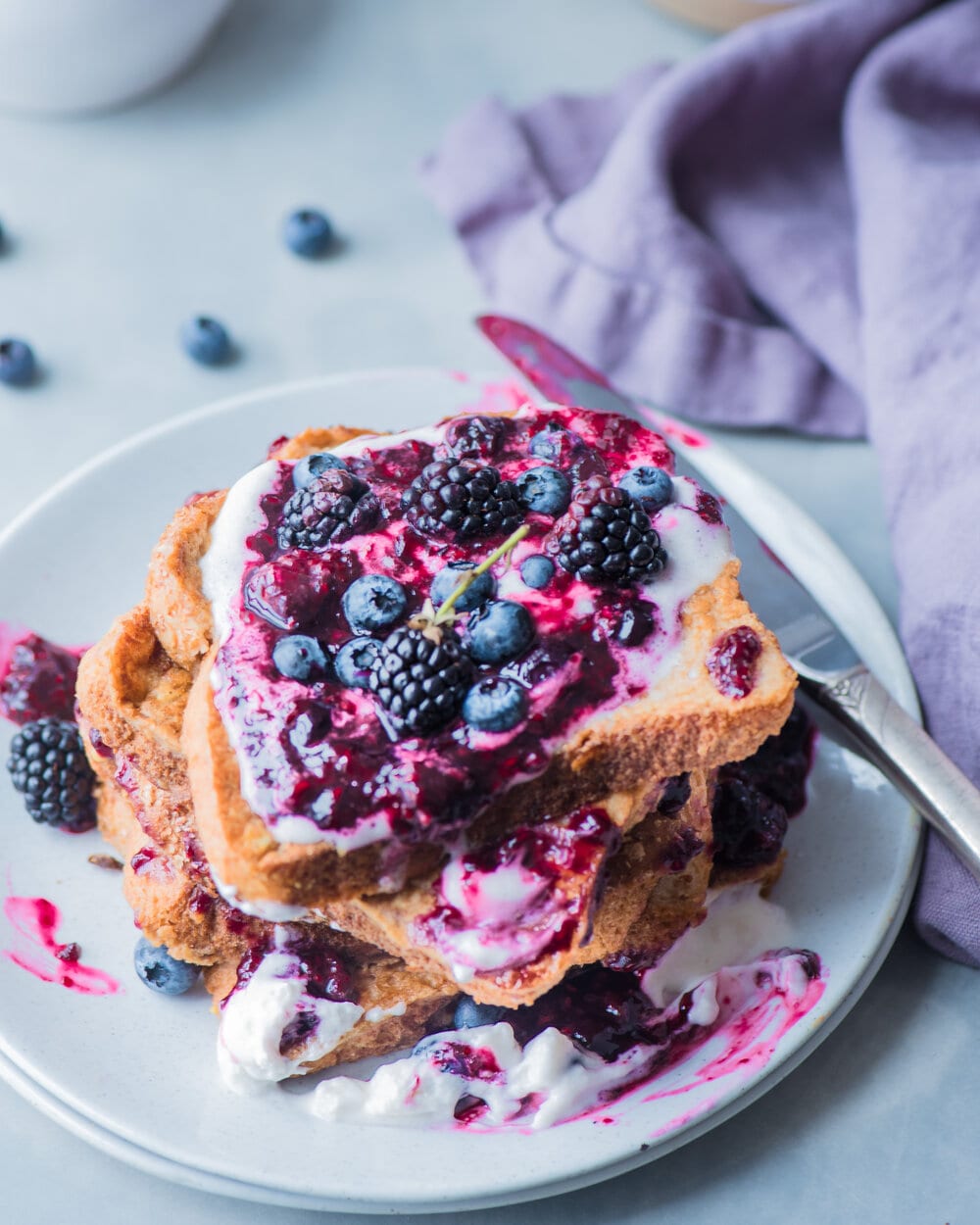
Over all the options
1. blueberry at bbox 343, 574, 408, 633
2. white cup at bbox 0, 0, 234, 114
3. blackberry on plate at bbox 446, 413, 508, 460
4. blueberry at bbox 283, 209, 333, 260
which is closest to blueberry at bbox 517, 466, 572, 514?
blackberry on plate at bbox 446, 413, 508, 460

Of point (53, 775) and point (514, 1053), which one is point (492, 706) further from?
point (53, 775)

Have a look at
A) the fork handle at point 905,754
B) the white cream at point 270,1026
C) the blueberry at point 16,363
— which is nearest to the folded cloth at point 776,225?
the fork handle at point 905,754

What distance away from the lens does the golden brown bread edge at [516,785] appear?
94.7 inches

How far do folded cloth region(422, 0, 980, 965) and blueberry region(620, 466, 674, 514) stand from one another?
1.11 meters

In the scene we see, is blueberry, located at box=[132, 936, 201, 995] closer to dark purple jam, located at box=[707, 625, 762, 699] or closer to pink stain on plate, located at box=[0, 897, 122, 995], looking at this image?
pink stain on plate, located at box=[0, 897, 122, 995]

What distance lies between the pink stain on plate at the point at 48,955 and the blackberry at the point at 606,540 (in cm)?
130

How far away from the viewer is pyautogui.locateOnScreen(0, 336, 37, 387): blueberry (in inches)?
157

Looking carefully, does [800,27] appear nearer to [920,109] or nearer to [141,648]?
[920,109]

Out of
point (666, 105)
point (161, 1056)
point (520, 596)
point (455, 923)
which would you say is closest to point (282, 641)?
point (520, 596)

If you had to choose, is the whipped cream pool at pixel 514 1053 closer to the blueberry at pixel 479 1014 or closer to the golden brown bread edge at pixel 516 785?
the blueberry at pixel 479 1014

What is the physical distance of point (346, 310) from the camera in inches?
170

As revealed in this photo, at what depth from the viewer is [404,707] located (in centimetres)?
235

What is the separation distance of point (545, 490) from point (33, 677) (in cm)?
130

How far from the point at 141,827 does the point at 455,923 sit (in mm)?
795
